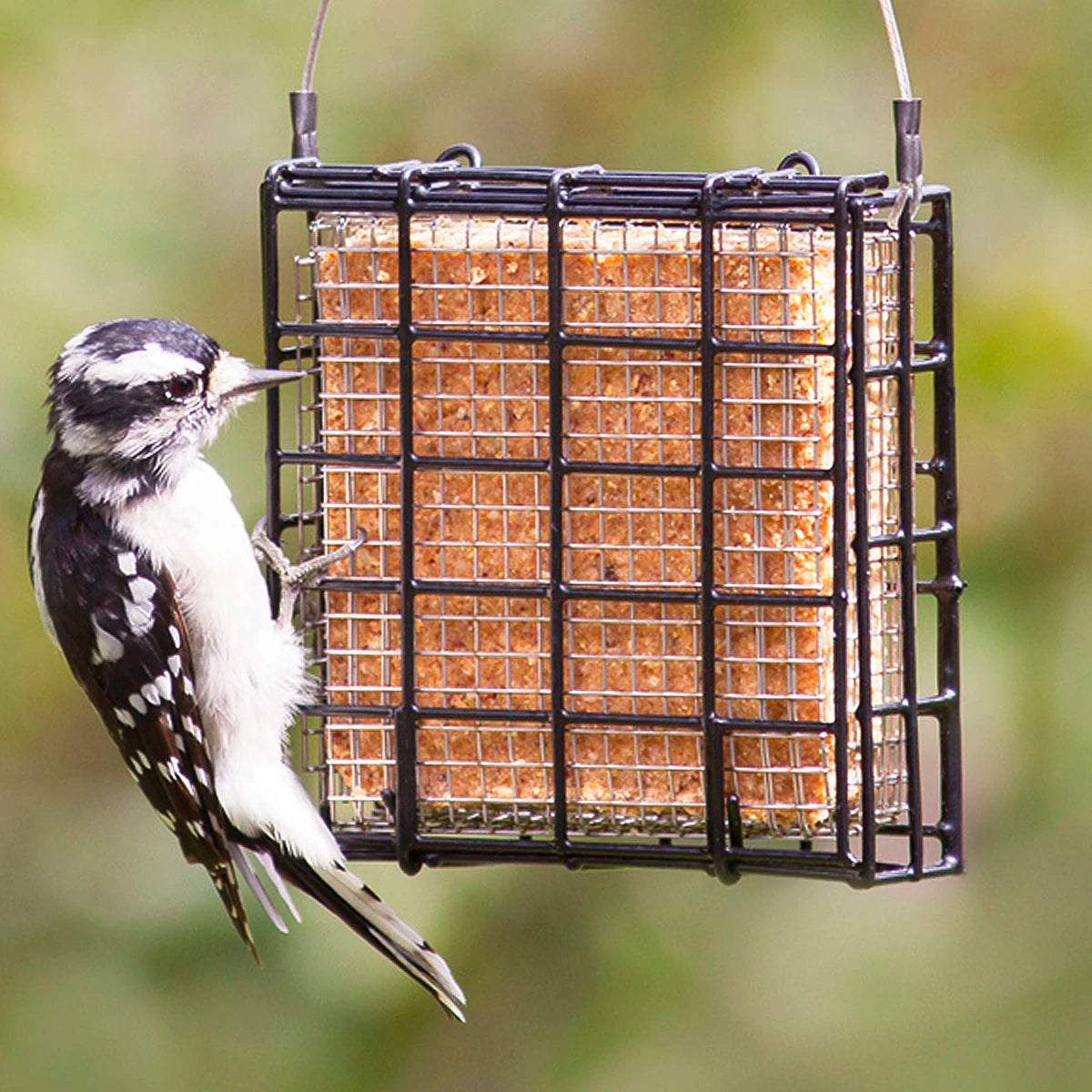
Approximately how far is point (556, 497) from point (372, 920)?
3.70 ft

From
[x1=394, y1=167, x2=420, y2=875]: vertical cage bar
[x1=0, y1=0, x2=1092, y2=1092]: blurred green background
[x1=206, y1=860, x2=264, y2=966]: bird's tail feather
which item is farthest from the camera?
[x1=0, y1=0, x2=1092, y2=1092]: blurred green background

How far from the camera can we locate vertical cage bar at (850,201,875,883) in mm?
3680

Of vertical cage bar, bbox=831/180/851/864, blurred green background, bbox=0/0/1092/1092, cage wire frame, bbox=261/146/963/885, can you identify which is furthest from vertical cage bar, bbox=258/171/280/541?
blurred green background, bbox=0/0/1092/1092

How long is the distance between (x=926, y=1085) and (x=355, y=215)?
2.98 metres

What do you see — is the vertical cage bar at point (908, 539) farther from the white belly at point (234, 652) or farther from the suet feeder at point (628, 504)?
the white belly at point (234, 652)

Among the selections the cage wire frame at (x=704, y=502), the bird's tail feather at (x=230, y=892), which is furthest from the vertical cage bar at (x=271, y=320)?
the bird's tail feather at (x=230, y=892)

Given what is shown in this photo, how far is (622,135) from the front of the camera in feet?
18.8

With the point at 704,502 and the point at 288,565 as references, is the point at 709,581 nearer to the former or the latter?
the point at 704,502

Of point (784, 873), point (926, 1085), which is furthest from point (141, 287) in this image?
point (926, 1085)

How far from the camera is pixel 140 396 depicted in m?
4.30

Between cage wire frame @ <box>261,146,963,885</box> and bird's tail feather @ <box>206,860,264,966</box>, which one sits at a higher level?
cage wire frame @ <box>261,146,963,885</box>

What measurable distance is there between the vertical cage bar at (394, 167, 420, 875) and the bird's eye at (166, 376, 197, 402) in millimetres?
561

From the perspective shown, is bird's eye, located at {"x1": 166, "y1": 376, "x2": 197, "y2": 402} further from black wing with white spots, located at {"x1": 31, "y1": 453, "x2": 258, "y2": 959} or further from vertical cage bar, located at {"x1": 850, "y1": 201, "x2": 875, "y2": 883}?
vertical cage bar, located at {"x1": 850, "y1": 201, "x2": 875, "y2": 883}

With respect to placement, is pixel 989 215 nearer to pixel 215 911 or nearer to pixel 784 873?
pixel 784 873
